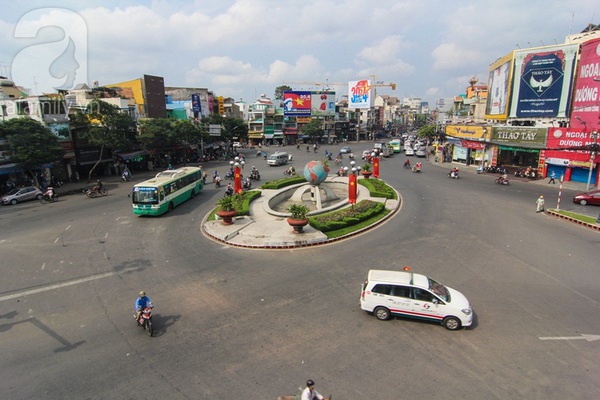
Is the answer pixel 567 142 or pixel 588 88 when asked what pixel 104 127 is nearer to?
pixel 567 142

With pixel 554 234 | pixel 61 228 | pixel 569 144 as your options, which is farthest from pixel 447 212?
pixel 61 228

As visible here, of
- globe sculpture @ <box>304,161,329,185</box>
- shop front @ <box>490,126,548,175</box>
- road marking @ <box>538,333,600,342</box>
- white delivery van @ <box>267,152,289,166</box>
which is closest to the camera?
road marking @ <box>538,333,600,342</box>

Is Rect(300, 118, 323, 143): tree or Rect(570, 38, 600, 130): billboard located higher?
Rect(570, 38, 600, 130): billboard

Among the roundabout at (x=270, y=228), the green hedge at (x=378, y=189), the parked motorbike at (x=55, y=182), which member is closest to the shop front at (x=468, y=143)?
the green hedge at (x=378, y=189)

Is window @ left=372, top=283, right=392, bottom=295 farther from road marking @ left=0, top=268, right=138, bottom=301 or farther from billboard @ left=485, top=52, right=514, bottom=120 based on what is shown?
billboard @ left=485, top=52, right=514, bottom=120

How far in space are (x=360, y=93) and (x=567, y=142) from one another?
67240 millimetres

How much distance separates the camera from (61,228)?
862 inches

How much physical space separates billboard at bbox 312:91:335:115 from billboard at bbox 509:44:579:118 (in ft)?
207

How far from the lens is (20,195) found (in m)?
28.9

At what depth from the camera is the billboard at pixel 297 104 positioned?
91875 millimetres

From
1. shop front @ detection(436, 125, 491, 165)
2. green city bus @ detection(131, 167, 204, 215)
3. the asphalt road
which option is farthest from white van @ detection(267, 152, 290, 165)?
the asphalt road

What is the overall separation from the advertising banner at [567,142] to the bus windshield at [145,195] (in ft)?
124

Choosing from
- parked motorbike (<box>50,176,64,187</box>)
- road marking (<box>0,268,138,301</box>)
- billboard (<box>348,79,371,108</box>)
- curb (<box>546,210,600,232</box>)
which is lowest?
road marking (<box>0,268,138,301</box>)

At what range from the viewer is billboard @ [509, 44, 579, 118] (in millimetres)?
37309
